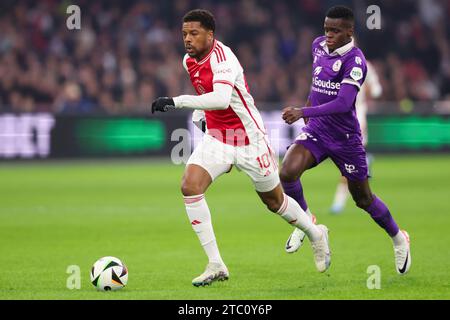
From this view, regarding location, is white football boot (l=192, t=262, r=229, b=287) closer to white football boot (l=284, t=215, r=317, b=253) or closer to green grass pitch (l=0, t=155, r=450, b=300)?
green grass pitch (l=0, t=155, r=450, b=300)

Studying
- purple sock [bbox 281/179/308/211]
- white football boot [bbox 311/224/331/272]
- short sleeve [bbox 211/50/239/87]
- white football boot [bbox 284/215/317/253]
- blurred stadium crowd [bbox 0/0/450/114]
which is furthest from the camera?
blurred stadium crowd [bbox 0/0/450/114]

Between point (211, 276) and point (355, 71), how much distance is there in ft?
7.44

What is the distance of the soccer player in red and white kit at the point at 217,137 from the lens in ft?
26.1

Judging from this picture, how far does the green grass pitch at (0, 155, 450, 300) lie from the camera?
313 inches

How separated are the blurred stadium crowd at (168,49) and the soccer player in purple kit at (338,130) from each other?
43.1ft

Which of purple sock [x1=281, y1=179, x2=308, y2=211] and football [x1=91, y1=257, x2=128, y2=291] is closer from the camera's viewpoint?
football [x1=91, y1=257, x2=128, y2=291]

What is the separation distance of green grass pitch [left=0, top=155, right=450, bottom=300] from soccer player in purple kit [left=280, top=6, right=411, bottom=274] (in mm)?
518

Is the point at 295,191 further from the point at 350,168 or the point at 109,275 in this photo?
the point at 109,275

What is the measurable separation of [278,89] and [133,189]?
820 cm

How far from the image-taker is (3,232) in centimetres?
1190

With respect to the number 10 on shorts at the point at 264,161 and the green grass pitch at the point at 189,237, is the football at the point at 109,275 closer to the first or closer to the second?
the green grass pitch at the point at 189,237

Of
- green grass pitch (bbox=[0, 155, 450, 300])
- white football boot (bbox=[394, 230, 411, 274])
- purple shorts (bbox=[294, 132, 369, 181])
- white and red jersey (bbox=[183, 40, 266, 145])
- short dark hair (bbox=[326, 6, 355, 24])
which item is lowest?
green grass pitch (bbox=[0, 155, 450, 300])

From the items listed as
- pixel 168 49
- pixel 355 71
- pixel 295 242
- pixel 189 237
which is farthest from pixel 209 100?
pixel 168 49

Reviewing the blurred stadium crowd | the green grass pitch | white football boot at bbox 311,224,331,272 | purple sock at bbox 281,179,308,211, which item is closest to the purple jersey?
purple sock at bbox 281,179,308,211
